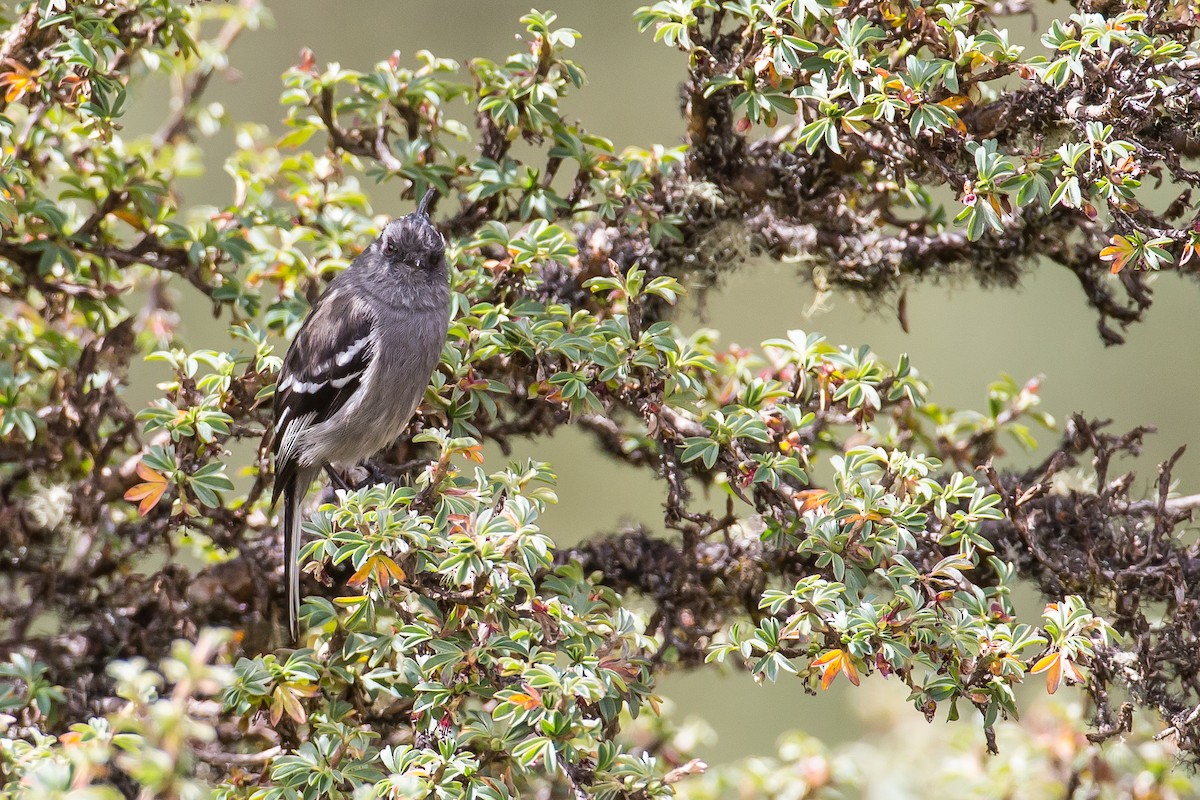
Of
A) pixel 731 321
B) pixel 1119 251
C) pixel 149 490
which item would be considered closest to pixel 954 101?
pixel 1119 251

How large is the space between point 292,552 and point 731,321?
5.85 metres

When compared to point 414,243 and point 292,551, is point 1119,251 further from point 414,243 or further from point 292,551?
point 292,551

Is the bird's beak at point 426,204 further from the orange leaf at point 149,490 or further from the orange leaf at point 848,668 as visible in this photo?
the orange leaf at point 848,668

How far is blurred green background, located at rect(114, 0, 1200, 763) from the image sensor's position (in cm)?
704

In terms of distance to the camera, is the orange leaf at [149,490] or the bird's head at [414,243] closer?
the orange leaf at [149,490]

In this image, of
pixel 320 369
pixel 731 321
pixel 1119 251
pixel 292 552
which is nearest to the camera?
pixel 1119 251

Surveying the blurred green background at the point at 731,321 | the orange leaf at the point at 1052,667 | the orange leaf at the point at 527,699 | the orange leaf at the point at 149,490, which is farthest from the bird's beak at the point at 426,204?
the blurred green background at the point at 731,321

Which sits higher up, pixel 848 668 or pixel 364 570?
pixel 364 570

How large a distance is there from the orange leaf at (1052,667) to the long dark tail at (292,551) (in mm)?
1521

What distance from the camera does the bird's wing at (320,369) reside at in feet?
8.84

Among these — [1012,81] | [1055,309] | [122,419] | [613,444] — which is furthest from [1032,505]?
[1055,309]

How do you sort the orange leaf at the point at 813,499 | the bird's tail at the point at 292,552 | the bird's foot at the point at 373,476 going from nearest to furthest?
the orange leaf at the point at 813,499 → the bird's tail at the point at 292,552 → the bird's foot at the point at 373,476

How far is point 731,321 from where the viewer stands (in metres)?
8.07

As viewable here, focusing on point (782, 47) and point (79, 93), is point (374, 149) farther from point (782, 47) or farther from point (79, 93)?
point (782, 47)
